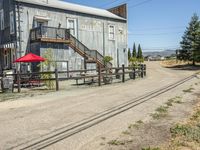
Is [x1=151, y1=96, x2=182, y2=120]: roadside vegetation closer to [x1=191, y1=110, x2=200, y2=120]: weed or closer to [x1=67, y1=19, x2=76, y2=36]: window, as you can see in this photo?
[x1=191, y1=110, x2=200, y2=120]: weed

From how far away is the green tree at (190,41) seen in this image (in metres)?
42.8

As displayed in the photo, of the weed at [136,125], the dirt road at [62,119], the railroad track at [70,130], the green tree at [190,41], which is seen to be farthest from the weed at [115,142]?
the green tree at [190,41]

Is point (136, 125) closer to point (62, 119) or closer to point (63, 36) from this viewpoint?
point (62, 119)

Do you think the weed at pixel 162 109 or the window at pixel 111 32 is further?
the window at pixel 111 32

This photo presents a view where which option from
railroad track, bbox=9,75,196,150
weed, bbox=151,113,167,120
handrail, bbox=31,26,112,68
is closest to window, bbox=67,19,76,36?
handrail, bbox=31,26,112,68

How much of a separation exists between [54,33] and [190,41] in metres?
26.7

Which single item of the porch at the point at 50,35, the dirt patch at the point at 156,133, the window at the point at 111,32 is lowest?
the dirt patch at the point at 156,133

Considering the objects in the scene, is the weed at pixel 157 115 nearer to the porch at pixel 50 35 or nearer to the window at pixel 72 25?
the porch at pixel 50 35

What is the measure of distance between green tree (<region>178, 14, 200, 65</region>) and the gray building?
17693 millimetres

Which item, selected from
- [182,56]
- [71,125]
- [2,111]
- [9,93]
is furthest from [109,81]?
[182,56]

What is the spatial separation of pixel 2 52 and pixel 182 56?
2892cm

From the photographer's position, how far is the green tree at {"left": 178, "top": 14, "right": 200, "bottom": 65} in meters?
42.8

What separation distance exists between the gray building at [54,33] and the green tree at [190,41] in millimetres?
17693

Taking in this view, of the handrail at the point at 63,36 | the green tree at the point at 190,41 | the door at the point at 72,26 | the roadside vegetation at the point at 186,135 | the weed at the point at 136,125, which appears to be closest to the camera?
the roadside vegetation at the point at 186,135
